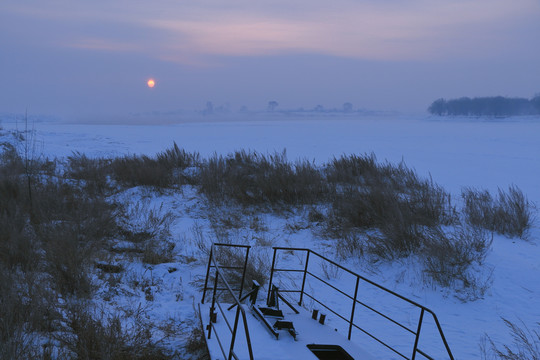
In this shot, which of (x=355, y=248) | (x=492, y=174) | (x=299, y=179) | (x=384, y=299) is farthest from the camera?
(x=492, y=174)

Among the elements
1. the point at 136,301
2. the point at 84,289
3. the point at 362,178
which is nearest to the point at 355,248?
the point at 136,301

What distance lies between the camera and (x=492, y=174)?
64.1 ft

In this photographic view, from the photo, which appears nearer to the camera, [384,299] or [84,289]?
[84,289]

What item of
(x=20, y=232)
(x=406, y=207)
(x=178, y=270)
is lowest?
(x=178, y=270)

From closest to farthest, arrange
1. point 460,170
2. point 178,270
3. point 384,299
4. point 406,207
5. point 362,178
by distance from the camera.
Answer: point 384,299
point 178,270
point 406,207
point 362,178
point 460,170

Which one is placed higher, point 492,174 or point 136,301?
point 492,174

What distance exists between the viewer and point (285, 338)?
3.53m

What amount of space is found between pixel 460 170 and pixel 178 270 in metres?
18.6

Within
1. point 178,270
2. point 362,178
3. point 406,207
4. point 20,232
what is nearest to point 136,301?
point 178,270

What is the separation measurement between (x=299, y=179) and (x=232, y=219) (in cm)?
308

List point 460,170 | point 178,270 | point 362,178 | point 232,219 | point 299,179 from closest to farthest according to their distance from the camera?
point 178,270, point 232,219, point 299,179, point 362,178, point 460,170

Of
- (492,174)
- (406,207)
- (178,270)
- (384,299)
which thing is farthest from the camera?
Result: (492,174)

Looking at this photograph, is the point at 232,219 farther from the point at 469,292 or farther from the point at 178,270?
the point at 469,292

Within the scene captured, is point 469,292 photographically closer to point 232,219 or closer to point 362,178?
point 232,219
